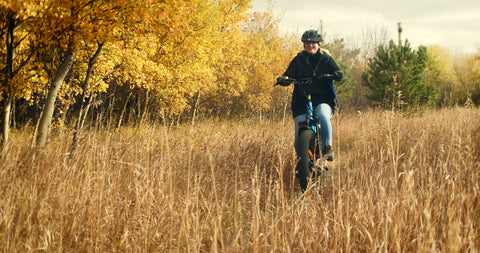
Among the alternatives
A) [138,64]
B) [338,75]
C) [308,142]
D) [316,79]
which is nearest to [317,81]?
[316,79]

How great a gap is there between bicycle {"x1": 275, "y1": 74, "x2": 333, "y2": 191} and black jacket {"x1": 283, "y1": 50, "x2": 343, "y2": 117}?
4.5 inches

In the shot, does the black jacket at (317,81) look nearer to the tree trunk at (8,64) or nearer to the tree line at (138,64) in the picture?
the tree line at (138,64)

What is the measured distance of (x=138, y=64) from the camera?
9.44 m

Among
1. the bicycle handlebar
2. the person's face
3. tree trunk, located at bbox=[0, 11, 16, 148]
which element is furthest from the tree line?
the person's face

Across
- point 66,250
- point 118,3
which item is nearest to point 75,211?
point 66,250

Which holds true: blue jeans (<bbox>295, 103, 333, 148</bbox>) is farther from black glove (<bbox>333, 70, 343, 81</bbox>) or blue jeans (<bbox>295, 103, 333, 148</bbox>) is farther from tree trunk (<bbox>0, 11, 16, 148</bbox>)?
tree trunk (<bbox>0, 11, 16, 148</bbox>)

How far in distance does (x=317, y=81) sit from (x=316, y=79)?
113 millimetres

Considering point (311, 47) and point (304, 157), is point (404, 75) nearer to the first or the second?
point (311, 47)

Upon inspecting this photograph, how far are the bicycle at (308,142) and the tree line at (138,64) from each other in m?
1.00

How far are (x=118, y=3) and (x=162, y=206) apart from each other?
3.35 m

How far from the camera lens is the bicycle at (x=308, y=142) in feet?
12.1

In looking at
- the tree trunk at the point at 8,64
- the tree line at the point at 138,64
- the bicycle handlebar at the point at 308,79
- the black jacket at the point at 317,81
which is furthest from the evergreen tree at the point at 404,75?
the tree trunk at the point at 8,64

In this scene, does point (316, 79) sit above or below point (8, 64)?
below

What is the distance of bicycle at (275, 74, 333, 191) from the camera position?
3.70m
